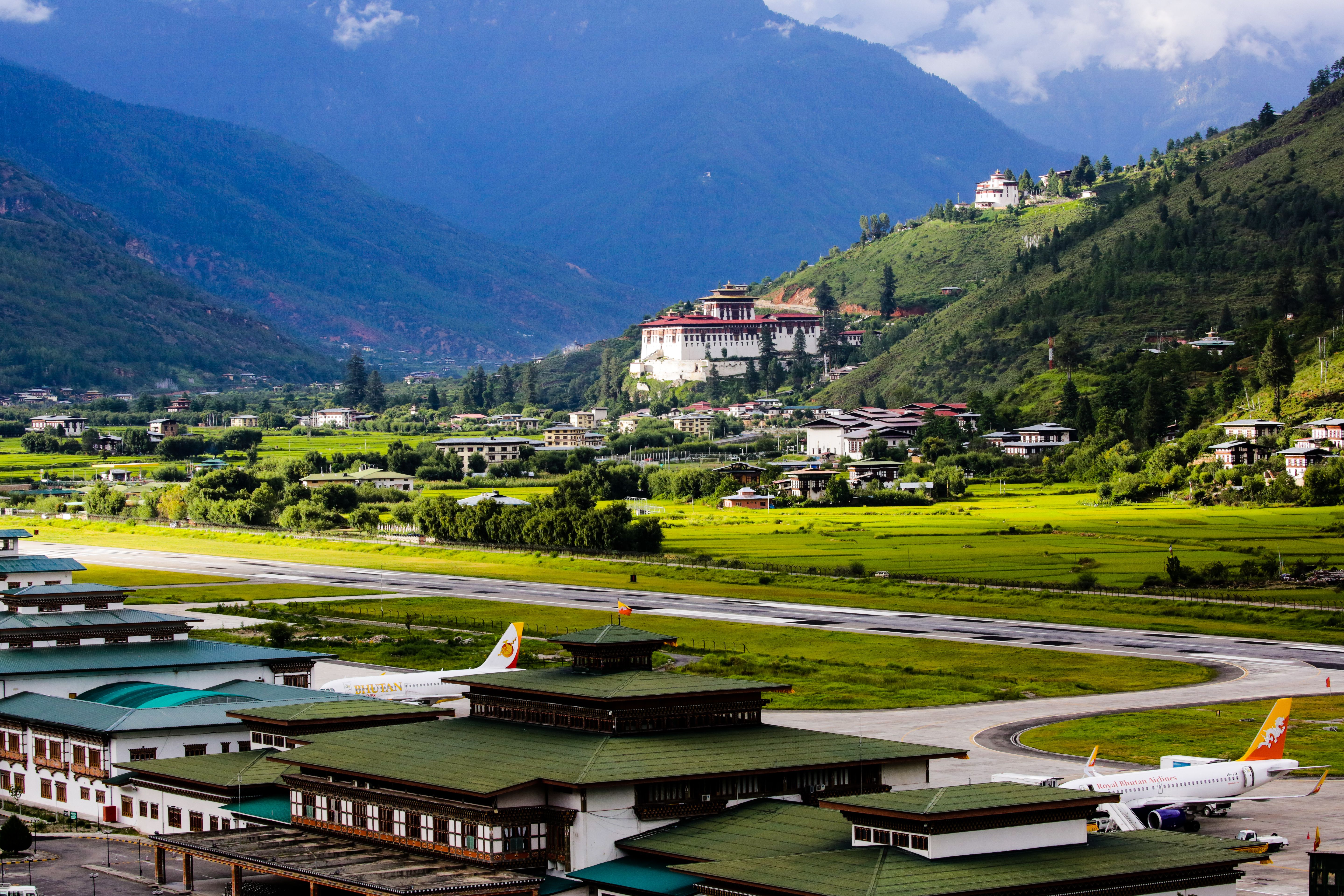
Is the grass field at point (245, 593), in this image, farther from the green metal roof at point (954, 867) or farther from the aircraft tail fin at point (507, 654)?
the green metal roof at point (954, 867)

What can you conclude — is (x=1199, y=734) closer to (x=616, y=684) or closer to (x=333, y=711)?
(x=616, y=684)

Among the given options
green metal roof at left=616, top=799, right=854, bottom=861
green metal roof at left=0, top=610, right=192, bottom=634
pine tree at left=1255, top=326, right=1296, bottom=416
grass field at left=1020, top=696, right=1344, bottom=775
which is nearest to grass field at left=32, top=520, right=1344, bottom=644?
grass field at left=1020, top=696, right=1344, bottom=775

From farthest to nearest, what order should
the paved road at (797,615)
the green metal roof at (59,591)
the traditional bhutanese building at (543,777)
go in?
the paved road at (797,615)
the green metal roof at (59,591)
the traditional bhutanese building at (543,777)

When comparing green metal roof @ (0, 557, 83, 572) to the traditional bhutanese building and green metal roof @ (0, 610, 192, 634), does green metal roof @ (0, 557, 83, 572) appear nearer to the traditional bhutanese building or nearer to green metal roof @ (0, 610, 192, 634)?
green metal roof @ (0, 610, 192, 634)

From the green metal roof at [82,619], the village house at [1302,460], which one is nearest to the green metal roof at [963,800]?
the green metal roof at [82,619]

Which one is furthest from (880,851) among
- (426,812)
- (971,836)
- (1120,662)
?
(1120,662)

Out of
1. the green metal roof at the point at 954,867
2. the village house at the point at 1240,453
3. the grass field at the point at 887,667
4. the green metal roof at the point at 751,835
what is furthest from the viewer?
the village house at the point at 1240,453

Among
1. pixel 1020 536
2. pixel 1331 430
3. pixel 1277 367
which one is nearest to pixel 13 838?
pixel 1020 536
